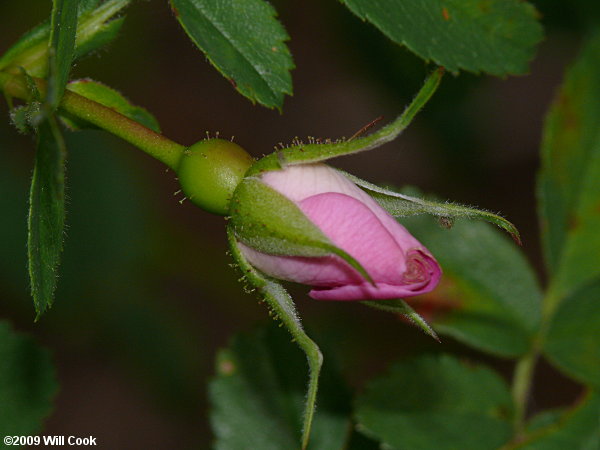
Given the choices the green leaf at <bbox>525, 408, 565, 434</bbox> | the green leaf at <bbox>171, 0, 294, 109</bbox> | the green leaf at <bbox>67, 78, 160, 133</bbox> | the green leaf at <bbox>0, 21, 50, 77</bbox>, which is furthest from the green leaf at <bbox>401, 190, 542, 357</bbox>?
the green leaf at <bbox>0, 21, 50, 77</bbox>

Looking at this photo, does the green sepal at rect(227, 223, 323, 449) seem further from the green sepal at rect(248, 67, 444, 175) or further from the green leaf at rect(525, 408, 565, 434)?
the green leaf at rect(525, 408, 565, 434)

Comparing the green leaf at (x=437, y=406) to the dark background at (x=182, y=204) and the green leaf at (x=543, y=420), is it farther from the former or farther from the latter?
the dark background at (x=182, y=204)

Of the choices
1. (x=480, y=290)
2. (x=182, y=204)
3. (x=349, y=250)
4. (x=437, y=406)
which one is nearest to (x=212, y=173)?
(x=349, y=250)

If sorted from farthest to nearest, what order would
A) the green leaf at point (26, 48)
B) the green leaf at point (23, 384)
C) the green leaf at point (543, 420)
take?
the green leaf at point (543, 420) < the green leaf at point (23, 384) < the green leaf at point (26, 48)

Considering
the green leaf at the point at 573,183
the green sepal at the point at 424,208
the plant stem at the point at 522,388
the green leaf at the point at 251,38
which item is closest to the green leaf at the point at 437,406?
the plant stem at the point at 522,388

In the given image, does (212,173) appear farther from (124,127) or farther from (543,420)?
(543,420)

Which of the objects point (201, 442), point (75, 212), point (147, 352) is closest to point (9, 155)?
point (75, 212)
